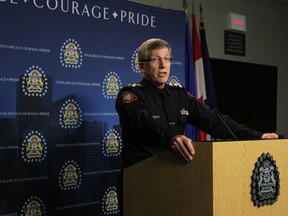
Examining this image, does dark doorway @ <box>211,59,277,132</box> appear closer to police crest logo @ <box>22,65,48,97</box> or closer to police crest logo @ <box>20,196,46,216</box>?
police crest logo @ <box>22,65,48,97</box>

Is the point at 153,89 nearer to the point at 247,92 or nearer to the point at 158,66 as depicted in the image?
the point at 158,66

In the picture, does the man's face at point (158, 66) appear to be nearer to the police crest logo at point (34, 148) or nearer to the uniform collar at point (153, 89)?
the uniform collar at point (153, 89)

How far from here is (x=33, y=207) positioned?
119 inches

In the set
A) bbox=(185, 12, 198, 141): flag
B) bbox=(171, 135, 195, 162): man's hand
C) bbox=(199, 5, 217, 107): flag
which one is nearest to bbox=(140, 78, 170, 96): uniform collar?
bbox=(171, 135, 195, 162): man's hand

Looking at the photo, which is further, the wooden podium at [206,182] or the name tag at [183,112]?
the name tag at [183,112]

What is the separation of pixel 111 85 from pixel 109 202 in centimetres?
94

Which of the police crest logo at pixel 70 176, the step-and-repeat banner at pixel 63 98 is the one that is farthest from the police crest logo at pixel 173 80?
the police crest logo at pixel 70 176

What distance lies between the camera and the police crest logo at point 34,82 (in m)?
2.99

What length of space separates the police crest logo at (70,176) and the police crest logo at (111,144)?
0.95ft

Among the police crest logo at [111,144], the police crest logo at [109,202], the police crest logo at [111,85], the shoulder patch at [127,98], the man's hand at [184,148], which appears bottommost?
the police crest logo at [109,202]

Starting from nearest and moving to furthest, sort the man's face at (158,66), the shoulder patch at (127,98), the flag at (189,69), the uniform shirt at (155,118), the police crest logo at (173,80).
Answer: the uniform shirt at (155,118) < the shoulder patch at (127,98) < the man's face at (158,66) < the police crest logo at (173,80) < the flag at (189,69)

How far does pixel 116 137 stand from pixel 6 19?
1.26 meters

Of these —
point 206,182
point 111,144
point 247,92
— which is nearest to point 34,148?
point 111,144

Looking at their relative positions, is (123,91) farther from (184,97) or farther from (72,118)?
(72,118)
